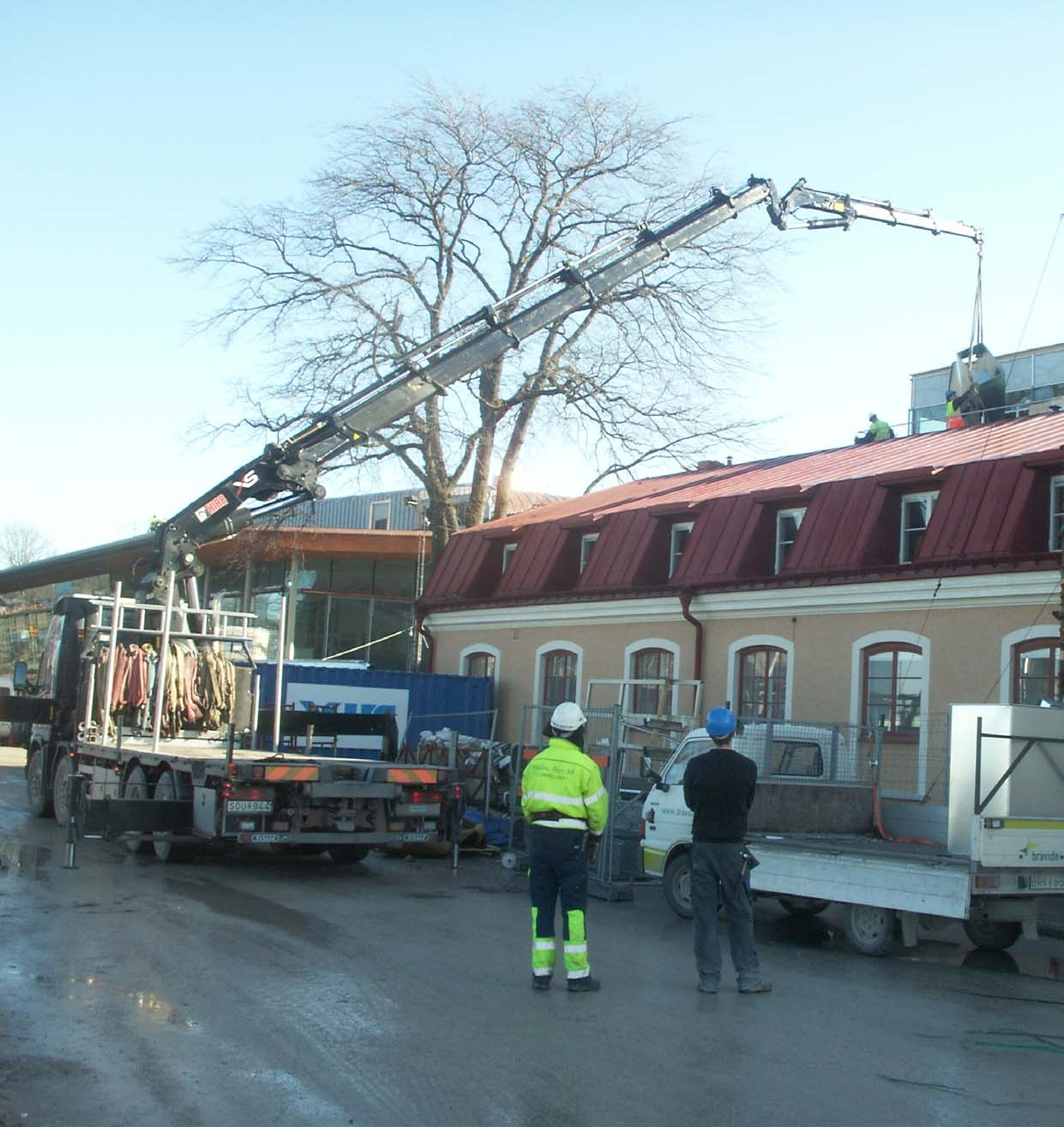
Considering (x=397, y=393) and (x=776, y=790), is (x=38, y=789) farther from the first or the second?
(x=776, y=790)

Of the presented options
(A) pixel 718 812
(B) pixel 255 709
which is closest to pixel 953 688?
(B) pixel 255 709

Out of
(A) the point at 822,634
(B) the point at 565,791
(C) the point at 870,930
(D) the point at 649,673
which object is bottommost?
(C) the point at 870,930

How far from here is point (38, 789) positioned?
797 inches

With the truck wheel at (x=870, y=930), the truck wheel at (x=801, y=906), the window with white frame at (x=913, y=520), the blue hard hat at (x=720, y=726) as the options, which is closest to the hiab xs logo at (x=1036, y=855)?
the truck wheel at (x=870, y=930)

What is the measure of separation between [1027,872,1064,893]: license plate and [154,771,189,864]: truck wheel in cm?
923

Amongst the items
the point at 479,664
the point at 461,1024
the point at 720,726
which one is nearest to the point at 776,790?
the point at 720,726

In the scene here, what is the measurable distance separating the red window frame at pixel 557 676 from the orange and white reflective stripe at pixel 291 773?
11905 millimetres

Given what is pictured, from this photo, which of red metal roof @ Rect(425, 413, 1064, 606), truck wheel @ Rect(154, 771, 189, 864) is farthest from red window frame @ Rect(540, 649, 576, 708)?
truck wheel @ Rect(154, 771, 189, 864)

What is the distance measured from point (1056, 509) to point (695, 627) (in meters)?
6.88

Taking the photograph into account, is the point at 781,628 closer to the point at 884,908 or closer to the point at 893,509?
the point at 893,509

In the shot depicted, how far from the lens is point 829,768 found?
14.5 meters

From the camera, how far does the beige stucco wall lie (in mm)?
18984

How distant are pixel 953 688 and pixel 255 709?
388 inches

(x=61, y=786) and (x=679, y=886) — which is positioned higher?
(x=61, y=786)
